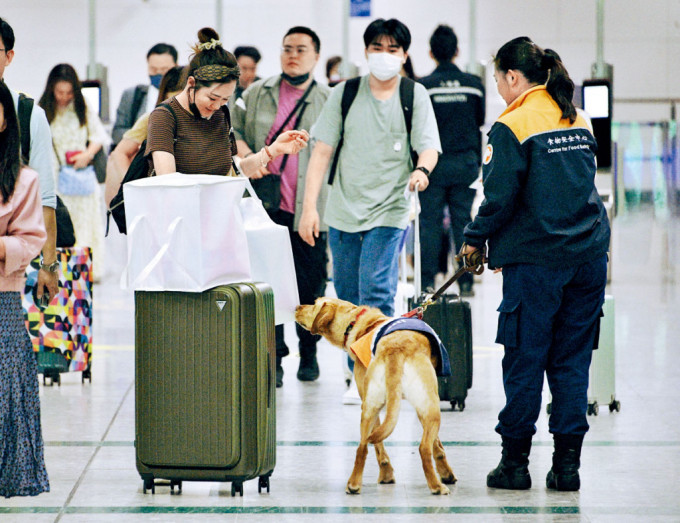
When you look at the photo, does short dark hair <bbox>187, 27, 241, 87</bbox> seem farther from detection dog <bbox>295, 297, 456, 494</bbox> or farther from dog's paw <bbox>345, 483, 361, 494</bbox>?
dog's paw <bbox>345, 483, 361, 494</bbox>

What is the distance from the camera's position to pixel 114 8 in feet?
45.6

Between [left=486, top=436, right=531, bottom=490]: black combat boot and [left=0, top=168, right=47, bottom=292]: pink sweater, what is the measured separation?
187 cm

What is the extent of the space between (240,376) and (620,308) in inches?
259

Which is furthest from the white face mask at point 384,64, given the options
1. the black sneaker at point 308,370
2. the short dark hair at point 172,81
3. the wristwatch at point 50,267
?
the wristwatch at point 50,267

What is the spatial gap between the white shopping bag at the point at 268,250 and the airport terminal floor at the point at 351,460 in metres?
0.74

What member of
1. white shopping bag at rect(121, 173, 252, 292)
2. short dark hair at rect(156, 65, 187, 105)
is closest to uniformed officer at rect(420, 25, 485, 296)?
short dark hair at rect(156, 65, 187, 105)

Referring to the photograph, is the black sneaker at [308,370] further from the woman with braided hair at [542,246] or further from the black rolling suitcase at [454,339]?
the woman with braided hair at [542,246]

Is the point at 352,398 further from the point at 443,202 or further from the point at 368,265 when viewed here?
the point at 443,202

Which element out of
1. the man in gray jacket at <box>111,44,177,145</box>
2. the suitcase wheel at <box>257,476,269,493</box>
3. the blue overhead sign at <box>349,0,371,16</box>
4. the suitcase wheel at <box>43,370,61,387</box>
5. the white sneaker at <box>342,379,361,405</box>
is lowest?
the suitcase wheel at <box>257,476,269,493</box>

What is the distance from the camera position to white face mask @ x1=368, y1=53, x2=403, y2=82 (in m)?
6.02

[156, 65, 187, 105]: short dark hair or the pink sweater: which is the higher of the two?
[156, 65, 187, 105]: short dark hair

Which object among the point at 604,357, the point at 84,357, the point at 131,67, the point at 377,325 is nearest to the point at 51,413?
the point at 84,357

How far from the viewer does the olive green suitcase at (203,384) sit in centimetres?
414

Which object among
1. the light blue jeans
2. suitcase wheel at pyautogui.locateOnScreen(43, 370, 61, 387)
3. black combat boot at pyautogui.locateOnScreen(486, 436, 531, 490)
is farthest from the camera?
suitcase wheel at pyautogui.locateOnScreen(43, 370, 61, 387)
